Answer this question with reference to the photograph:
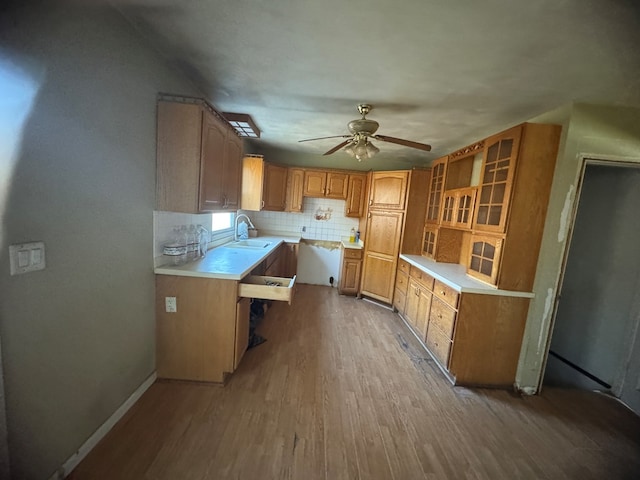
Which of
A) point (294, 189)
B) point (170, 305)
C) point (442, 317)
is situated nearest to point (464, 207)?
point (442, 317)

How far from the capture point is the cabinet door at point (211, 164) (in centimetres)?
183

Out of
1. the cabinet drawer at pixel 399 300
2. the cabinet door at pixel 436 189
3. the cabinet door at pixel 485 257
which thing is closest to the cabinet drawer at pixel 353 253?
the cabinet drawer at pixel 399 300

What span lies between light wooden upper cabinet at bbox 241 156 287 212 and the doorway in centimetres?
348

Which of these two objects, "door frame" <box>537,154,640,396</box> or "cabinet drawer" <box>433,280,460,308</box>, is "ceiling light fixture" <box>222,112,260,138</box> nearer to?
"cabinet drawer" <box>433,280,460,308</box>

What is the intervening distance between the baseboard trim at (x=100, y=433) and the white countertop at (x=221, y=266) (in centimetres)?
83

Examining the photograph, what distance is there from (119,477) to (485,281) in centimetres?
280

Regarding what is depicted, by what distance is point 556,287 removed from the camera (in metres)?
2.06

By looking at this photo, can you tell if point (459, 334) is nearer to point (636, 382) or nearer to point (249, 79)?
point (636, 382)

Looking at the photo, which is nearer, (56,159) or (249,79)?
(56,159)

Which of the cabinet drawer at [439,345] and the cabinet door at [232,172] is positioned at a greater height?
the cabinet door at [232,172]

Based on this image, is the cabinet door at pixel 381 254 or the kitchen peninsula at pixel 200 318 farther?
the cabinet door at pixel 381 254

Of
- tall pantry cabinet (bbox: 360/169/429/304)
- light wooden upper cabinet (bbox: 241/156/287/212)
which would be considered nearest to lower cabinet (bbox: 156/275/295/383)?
light wooden upper cabinet (bbox: 241/156/287/212)

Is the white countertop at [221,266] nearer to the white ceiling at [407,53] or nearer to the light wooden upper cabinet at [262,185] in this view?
the light wooden upper cabinet at [262,185]

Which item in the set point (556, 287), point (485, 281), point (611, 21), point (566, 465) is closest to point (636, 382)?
point (556, 287)
